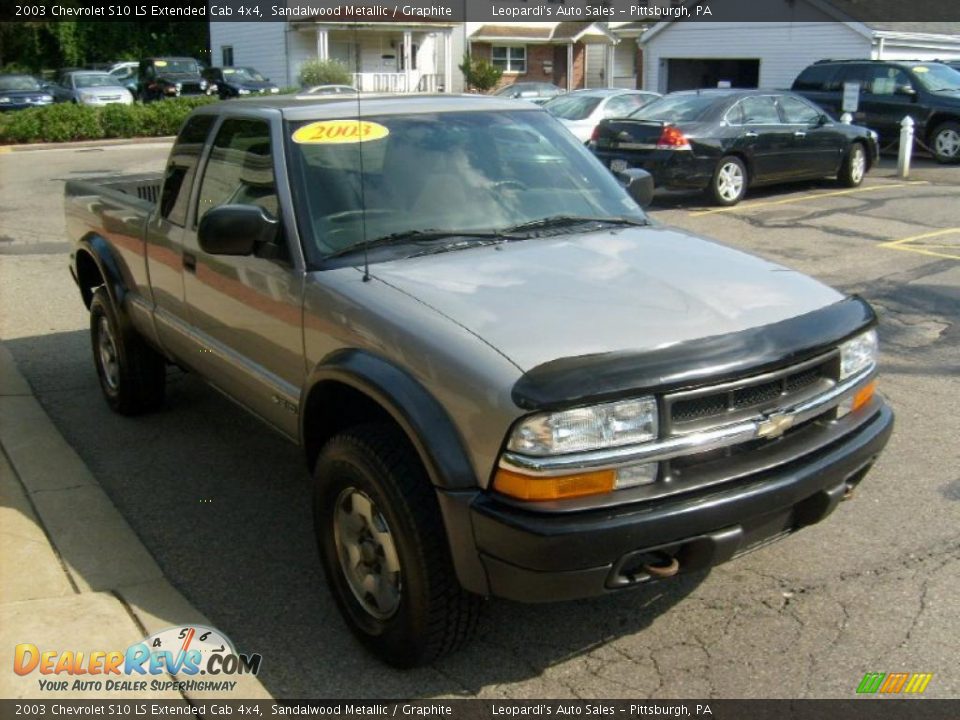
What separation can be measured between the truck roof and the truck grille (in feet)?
6.88

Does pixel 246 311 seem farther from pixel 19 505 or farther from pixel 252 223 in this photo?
pixel 19 505

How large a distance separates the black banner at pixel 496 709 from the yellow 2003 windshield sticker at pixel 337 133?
2244mm

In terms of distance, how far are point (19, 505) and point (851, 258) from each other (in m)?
8.35

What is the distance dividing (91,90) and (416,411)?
30828 mm

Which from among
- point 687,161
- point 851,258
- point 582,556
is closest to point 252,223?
point 582,556

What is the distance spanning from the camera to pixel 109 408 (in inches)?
246

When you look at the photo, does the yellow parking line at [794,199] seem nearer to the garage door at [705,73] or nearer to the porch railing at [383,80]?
the garage door at [705,73]

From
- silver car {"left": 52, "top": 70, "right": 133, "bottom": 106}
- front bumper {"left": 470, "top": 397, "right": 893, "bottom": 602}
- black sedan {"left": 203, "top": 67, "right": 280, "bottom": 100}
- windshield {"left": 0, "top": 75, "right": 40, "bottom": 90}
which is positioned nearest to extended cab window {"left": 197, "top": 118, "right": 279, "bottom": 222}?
front bumper {"left": 470, "top": 397, "right": 893, "bottom": 602}

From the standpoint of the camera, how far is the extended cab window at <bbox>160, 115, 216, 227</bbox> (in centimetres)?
508

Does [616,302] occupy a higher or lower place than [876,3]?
lower

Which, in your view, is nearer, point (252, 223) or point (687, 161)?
point (252, 223)

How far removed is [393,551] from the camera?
3.27m

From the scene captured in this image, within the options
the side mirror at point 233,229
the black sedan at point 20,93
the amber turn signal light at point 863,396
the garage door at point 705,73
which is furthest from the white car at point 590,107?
the black sedan at point 20,93

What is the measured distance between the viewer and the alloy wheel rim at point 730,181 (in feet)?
45.4
